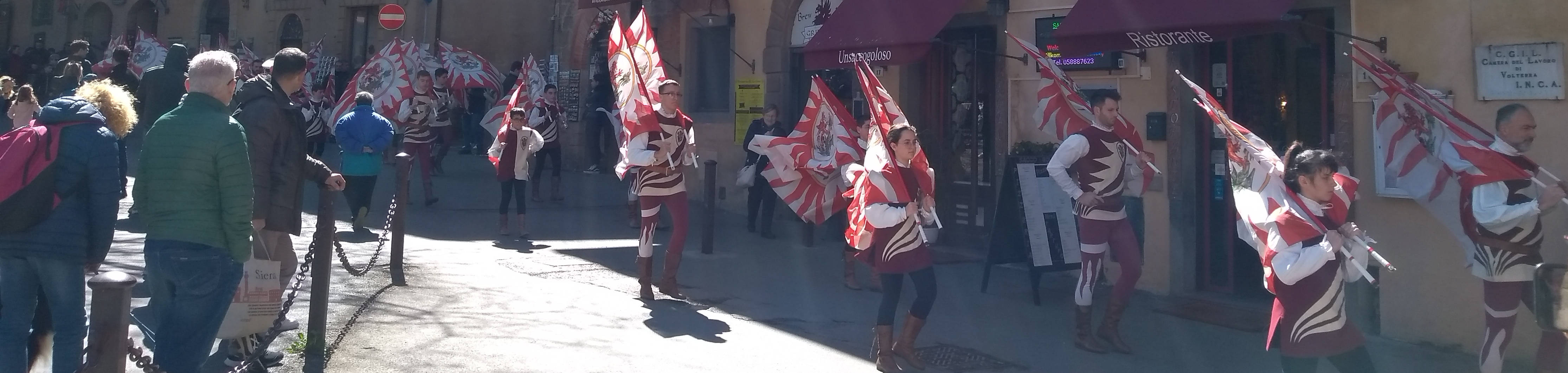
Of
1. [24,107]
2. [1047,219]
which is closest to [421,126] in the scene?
[24,107]

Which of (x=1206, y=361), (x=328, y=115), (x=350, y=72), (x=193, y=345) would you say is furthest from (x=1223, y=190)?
(x=350, y=72)

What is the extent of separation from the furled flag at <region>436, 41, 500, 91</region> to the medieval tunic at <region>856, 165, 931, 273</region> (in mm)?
15509

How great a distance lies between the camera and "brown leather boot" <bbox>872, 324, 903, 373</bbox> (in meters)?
6.25

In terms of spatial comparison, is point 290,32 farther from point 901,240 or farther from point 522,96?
point 901,240

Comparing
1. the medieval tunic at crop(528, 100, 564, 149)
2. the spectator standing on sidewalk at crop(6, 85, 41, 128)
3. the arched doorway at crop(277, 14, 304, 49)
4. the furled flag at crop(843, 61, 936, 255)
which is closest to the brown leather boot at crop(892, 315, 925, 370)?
the furled flag at crop(843, 61, 936, 255)

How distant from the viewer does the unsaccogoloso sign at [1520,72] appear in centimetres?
641

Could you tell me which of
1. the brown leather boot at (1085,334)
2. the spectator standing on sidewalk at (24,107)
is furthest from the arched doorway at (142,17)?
the brown leather boot at (1085,334)

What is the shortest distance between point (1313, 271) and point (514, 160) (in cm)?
844

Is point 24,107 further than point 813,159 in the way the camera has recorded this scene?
No

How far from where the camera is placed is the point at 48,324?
505cm

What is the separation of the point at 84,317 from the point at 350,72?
24.6 meters

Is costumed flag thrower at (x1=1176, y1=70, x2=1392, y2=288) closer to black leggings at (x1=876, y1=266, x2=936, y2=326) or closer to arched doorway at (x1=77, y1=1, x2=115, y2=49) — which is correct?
black leggings at (x1=876, y1=266, x2=936, y2=326)

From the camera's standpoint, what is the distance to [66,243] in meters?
4.67

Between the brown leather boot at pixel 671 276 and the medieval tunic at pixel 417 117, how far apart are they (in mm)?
6024
